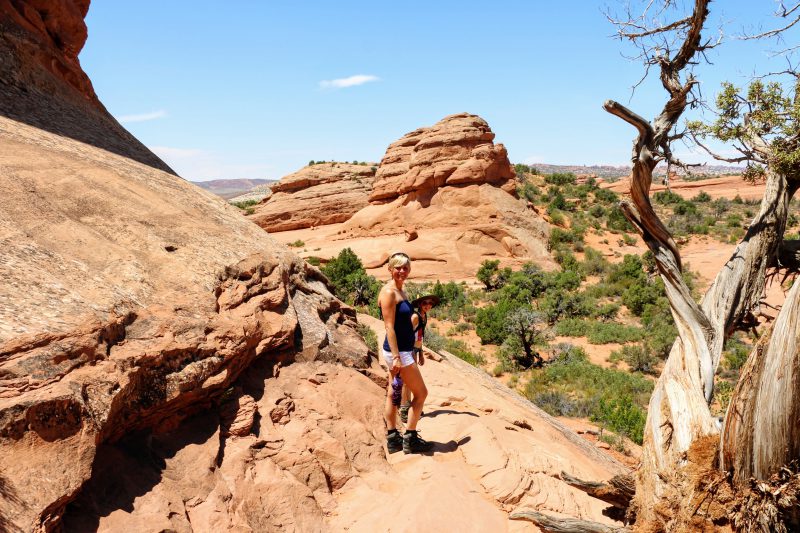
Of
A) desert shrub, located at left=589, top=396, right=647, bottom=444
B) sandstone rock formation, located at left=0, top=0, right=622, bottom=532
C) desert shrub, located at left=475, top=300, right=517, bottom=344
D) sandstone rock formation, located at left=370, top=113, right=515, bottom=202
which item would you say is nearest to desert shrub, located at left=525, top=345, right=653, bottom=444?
desert shrub, located at left=589, top=396, right=647, bottom=444

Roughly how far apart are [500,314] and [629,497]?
35.7ft

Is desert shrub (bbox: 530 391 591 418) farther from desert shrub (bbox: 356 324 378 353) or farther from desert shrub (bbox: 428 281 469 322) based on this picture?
desert shrub (bbox: 428 281 469 322)

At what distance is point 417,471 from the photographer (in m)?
3.92

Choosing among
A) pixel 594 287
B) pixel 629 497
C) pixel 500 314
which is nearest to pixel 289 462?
pixel 629 497

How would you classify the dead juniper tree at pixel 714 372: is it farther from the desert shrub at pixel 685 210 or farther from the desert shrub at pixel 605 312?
the desert shrub at pixel 685 210

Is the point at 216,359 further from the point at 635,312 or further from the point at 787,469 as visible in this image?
the point at 635,312

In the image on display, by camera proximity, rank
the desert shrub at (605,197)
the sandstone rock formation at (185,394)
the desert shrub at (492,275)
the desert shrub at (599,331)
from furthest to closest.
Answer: the desert shrub at (605,197)
the desert shrub at (492,275)
the desert shrub at (599,331)
the sandstone rock formation at (185,394)

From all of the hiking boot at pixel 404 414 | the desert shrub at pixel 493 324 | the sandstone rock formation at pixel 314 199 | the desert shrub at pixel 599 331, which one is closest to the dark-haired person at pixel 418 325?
the hiking boot at pixel 404 414

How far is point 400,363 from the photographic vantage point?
414 centimetres

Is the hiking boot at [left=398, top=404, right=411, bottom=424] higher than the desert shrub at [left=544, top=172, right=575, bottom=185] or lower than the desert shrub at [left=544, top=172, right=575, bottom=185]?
lower

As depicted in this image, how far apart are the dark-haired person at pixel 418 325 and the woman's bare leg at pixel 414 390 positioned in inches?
7.7

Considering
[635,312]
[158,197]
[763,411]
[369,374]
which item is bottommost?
[635,312]

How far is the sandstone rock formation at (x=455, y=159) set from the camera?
2597 centimetres

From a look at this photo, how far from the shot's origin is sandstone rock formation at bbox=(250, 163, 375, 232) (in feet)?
109
